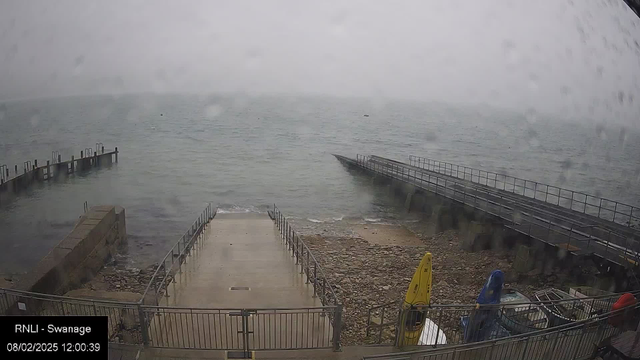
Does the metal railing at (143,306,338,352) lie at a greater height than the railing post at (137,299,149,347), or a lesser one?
lesser

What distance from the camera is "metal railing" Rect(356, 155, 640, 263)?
12016mm

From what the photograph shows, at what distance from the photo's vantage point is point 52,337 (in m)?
4.32

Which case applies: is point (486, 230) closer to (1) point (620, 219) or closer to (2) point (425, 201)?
(2) point (425, 201)

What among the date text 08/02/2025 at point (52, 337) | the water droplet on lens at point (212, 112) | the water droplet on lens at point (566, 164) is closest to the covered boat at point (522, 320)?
the date text 08/02/2025 at point (52, 337)

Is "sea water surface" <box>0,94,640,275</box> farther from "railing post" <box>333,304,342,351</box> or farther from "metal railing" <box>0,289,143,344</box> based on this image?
"railing post" <box>333,304,342,351</box>

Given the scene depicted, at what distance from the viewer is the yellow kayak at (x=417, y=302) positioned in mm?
6305

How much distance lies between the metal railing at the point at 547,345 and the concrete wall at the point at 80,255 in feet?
30.5

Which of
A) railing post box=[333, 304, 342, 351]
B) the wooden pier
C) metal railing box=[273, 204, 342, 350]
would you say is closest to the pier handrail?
metal railing box=[273, 204, 342, 350]

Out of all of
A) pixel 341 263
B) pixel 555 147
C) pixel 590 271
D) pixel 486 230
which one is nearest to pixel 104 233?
pixel 341 263

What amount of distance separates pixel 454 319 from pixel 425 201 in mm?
15669

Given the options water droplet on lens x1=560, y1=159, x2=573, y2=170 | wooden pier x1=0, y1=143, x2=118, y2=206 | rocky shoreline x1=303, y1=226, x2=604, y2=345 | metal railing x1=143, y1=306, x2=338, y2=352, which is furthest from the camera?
water droplet on lens x1=560, y1=159, x2=573, y2=170

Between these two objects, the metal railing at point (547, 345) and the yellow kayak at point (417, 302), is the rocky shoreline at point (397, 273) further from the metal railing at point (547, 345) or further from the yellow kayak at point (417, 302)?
the metal railing at point (547, 345)

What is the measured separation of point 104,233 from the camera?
15.5 m

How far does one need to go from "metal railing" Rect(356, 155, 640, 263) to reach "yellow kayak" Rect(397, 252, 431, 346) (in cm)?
769
